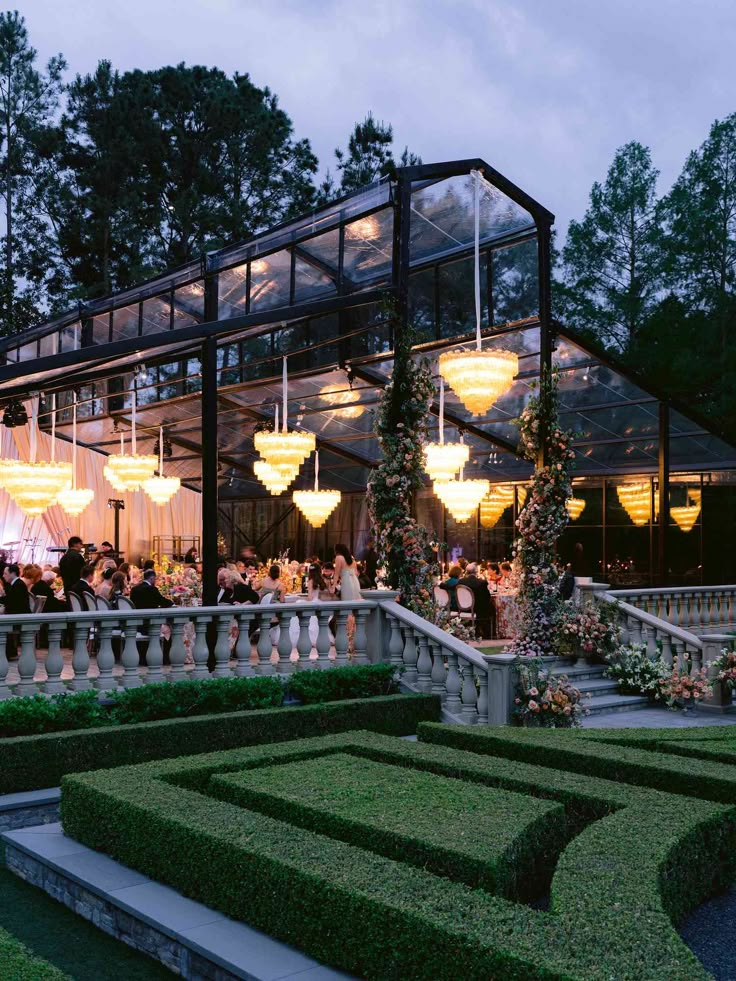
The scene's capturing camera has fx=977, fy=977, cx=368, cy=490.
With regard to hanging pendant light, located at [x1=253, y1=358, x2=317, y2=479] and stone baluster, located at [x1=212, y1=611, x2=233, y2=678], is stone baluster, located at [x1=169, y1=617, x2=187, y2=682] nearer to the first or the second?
stone baluster, located at [x1=212, y1=611, x2=233, y2=678]

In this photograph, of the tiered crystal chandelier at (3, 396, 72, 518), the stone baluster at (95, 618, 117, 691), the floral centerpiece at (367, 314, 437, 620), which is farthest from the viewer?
the tiered crystal chandelier at (3, 396, 72, 518)

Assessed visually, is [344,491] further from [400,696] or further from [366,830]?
[366,830]

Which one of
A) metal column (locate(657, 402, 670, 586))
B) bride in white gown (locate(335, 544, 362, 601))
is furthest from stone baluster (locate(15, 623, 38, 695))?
metal column (locate(657, 402, 670, 586))

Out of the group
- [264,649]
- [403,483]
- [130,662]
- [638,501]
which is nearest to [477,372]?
[403,483]

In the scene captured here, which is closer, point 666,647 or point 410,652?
point 410,652

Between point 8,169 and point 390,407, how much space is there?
26.1 meters

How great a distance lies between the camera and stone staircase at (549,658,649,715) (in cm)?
1070

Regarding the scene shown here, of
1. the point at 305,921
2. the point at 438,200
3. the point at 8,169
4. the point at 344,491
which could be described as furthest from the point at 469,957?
the point at 8,169

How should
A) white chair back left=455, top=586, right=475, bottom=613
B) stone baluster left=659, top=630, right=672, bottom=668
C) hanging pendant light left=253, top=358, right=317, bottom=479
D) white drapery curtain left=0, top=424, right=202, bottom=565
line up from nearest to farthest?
stone baluster left=659, top=630, right=672, bottom=668 → hanging pendant light left=253, top=358, right=317, bottom=479 → white chair back left=455, top=586, right=475, bottom=613 → white drapery curtain left=0, top=424, right=202, bottom=565

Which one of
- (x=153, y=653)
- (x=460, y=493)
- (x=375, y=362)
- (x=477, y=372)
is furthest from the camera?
(x=375, y=362)

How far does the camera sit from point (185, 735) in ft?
24.2

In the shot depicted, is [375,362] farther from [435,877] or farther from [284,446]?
[435,877]

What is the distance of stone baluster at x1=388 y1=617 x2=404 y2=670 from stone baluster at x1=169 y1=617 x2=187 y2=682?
7.19 feet

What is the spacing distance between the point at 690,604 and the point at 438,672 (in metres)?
6.39
